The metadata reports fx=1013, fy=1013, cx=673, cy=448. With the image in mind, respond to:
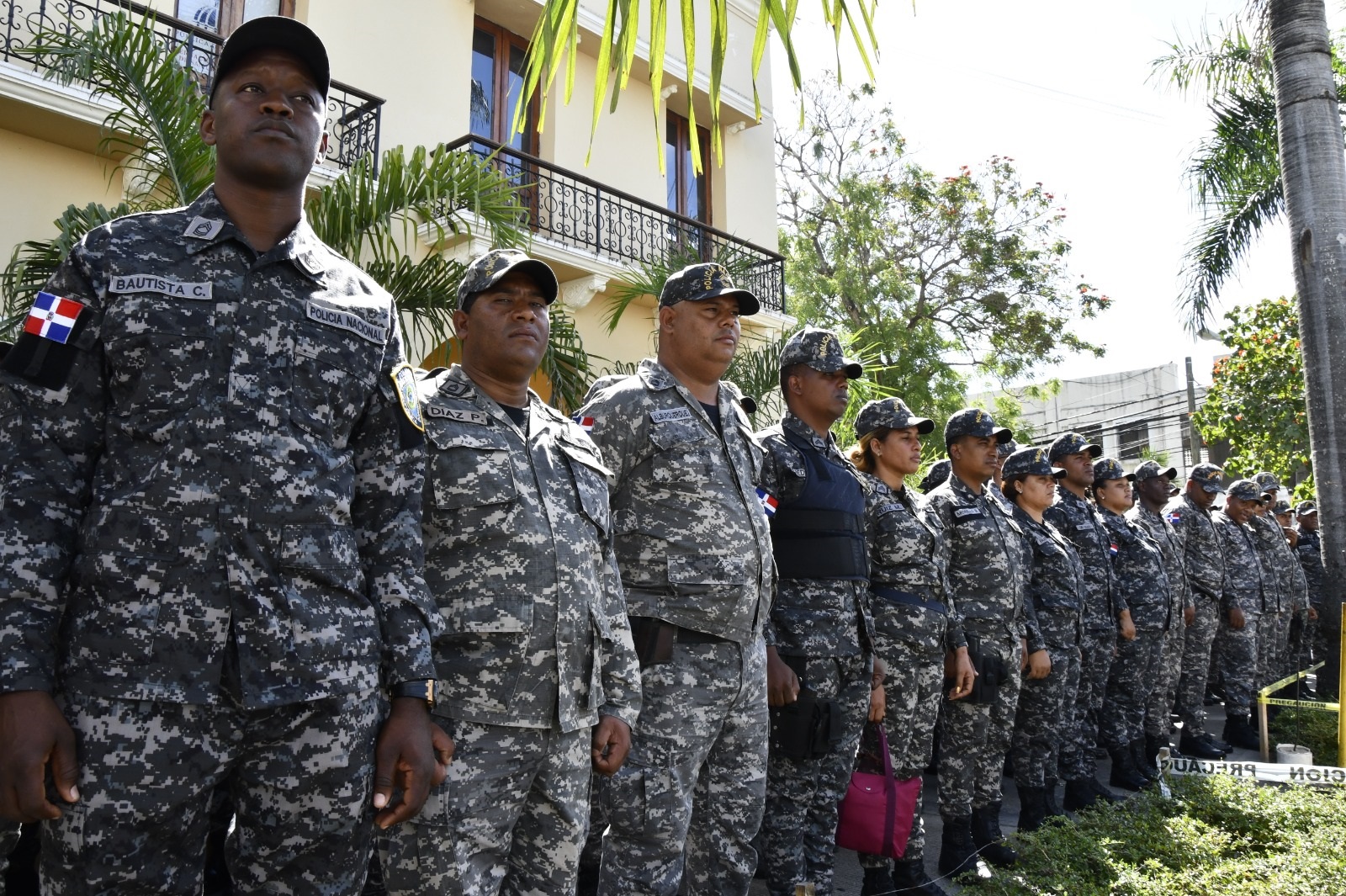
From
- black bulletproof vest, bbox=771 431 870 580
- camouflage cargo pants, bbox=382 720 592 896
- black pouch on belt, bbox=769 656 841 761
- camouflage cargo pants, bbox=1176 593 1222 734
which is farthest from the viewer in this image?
camouflage cargo pants, bbox=1176 593 1222 734

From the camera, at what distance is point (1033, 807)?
5.21 metres

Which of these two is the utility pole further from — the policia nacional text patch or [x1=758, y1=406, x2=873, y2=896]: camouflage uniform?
the policia nacional text patch

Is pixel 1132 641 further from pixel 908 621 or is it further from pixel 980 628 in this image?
pixel 908 621

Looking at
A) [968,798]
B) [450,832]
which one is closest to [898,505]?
[968,798]

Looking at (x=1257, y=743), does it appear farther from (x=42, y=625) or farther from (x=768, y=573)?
(x=42, y=625)

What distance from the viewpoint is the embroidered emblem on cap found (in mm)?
1779

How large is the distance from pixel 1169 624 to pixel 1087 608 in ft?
3.80

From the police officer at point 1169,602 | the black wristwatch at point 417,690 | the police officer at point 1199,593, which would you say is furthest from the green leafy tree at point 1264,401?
the black wristwatch at point 417,690

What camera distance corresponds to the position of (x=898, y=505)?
446 cm

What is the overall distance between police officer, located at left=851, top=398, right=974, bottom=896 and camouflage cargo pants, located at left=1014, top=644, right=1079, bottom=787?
0.86 m

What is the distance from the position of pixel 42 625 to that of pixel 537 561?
3.62ft

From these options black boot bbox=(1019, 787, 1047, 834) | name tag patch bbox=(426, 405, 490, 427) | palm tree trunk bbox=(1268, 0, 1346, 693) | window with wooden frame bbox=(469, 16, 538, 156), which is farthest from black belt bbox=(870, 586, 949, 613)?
window with wooden frame bbox=(469, 16, 538, 156)

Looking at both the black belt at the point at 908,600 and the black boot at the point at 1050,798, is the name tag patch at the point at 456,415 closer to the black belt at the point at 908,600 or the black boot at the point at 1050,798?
the black belt at the point at 908,600

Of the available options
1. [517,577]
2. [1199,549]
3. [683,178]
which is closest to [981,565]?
[517,577]
